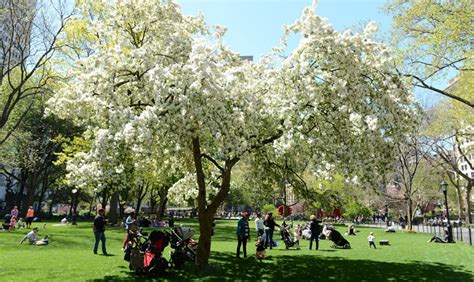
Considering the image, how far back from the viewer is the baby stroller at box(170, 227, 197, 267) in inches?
472

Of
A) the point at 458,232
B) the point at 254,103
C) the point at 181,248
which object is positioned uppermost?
the point at 254,103

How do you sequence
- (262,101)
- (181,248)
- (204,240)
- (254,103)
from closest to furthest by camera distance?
1. (254,103)
2. (262,101)
3. (204,240)
4. (181,248)

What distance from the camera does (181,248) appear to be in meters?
12.3

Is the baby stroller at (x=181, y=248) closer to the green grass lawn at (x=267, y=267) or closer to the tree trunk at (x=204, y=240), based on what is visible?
the green grass lawn at (x=267, y=267)

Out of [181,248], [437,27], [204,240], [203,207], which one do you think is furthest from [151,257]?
[437,27]

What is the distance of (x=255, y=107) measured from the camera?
11.0 metres

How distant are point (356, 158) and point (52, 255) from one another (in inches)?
456

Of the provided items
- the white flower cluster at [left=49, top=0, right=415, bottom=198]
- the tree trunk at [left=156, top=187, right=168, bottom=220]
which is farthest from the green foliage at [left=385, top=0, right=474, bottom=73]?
the tree trunk at [left=156, top=187, right=168, bottom=220]

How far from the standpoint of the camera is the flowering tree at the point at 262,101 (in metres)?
9.66

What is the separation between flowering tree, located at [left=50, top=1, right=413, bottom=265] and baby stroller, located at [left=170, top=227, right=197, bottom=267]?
26.9 inches

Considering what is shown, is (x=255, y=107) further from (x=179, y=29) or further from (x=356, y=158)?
(x=179, y=29)

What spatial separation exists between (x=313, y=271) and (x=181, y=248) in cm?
439

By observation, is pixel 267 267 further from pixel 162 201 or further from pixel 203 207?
pixel 162 201

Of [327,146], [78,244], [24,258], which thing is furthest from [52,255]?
[327,146]
